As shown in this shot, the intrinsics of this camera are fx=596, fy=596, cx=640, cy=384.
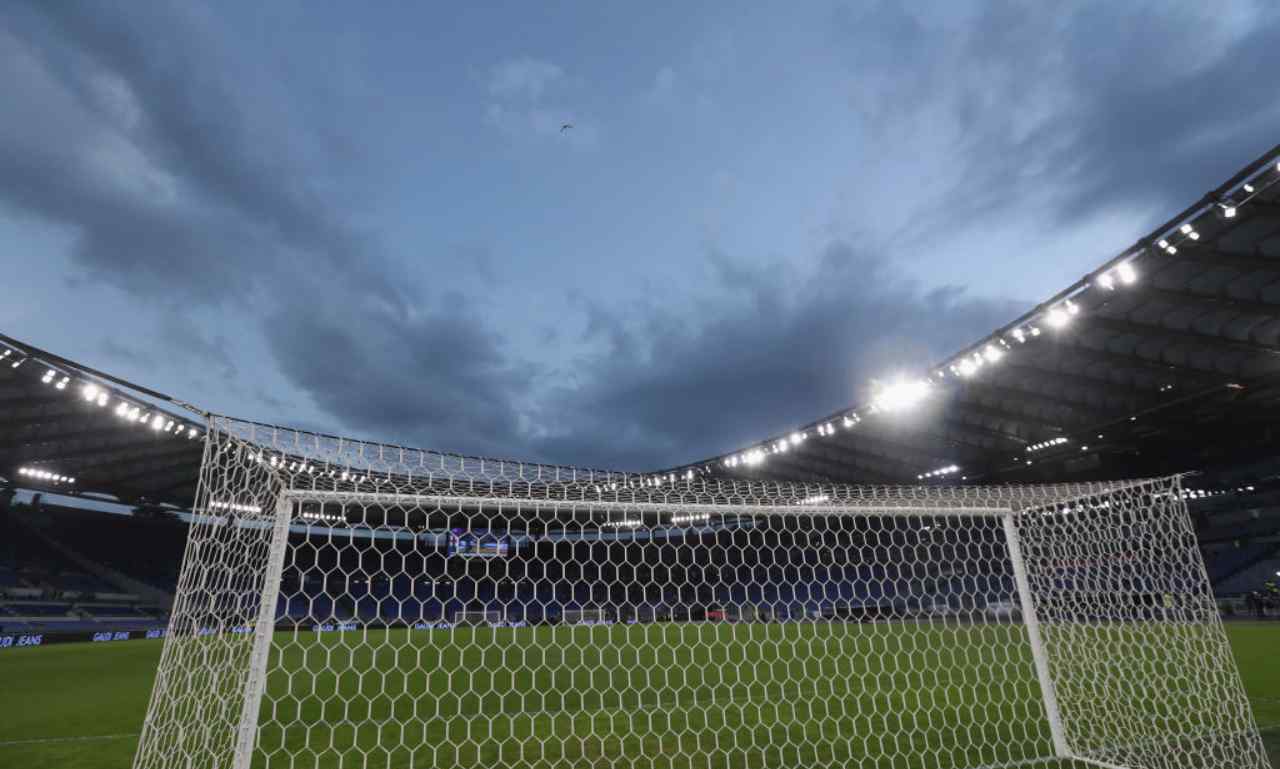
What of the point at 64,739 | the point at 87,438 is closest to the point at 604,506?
the point at 64,739

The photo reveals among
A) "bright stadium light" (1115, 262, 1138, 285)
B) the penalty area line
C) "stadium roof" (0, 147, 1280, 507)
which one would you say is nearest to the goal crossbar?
"stadium roof" (0, 147, 1280, 507)

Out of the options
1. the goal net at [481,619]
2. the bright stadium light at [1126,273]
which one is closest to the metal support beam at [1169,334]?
the bright stadium light at [1126,273]

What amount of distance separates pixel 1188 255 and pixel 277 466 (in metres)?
13.7

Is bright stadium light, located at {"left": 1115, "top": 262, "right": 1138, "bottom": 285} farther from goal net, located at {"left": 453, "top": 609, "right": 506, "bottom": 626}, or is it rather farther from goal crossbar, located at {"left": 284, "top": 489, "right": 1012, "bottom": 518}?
goal net, located at {"left": 453, "top": 609, "right": 506, "bottom": 626}

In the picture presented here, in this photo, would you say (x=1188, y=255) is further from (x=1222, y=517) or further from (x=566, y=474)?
(x=1222, y=517)

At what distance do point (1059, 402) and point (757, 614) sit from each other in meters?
13.1

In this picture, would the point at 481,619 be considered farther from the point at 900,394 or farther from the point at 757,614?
the point at 900,394

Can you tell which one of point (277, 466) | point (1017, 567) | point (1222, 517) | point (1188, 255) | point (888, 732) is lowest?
point (888, 732)

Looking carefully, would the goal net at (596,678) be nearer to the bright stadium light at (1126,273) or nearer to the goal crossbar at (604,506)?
the goal crossbar at (604,506)

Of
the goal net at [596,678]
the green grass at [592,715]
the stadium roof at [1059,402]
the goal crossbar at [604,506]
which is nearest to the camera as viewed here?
the goal net at [596,678]

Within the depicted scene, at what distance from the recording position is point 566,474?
12.6 ft

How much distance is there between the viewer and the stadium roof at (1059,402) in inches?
409

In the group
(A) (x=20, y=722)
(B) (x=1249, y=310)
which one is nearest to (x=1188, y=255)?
(B) (x=1249, y=310)

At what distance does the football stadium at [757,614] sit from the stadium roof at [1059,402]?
90 mm
